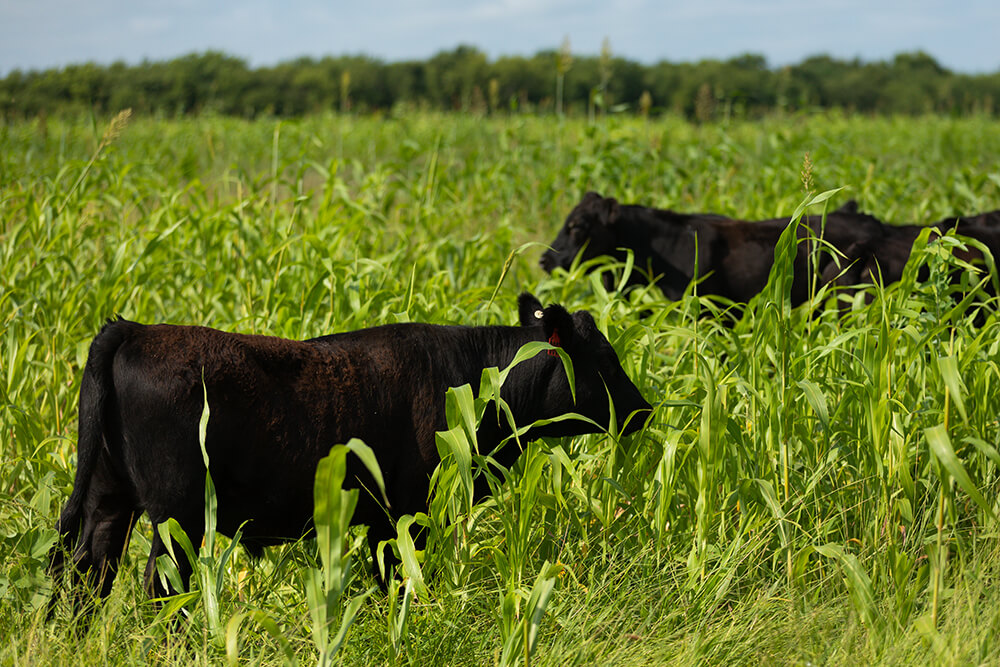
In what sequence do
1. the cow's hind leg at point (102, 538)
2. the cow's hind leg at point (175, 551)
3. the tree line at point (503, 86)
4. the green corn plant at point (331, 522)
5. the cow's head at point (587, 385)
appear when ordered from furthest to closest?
the tree line at point (503, 86) < the cow's head at point (587, 385) < the cow's hind leg at point (102, 538) < the cow's hind leg at point (175, 551) < the green corn plant at point (331, 522)

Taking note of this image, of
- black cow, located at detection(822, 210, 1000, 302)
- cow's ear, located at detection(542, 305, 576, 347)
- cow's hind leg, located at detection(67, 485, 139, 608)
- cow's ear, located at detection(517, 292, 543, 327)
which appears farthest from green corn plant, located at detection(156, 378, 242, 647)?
black cow, located at detection(822, 210, 1000, 302)

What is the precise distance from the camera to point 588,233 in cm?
691

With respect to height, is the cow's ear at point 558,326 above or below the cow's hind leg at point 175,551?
above

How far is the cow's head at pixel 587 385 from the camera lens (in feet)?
11.4

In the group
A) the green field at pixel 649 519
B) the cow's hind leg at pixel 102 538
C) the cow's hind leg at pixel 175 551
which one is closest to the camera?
→ the green field at pixel 649 519

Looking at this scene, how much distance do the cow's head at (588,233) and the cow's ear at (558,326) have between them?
3.47 metres

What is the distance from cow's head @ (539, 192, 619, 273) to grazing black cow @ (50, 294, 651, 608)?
3328mm

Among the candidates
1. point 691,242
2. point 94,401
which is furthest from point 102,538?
point 691,242

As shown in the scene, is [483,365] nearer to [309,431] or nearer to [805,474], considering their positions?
[309,431]

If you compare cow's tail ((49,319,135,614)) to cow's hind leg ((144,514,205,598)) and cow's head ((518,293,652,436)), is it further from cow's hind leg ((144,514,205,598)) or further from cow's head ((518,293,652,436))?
cow's head ((518,293,652,436))

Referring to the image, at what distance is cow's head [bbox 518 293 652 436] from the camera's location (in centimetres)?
346

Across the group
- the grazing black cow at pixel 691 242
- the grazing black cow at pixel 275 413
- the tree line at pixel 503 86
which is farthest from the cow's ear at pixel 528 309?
the tree line at pixel 503 86

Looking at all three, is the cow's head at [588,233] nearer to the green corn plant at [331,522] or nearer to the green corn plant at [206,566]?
the green corn plant at [206,566]

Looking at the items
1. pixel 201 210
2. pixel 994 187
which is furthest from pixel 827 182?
pixel 201 210
